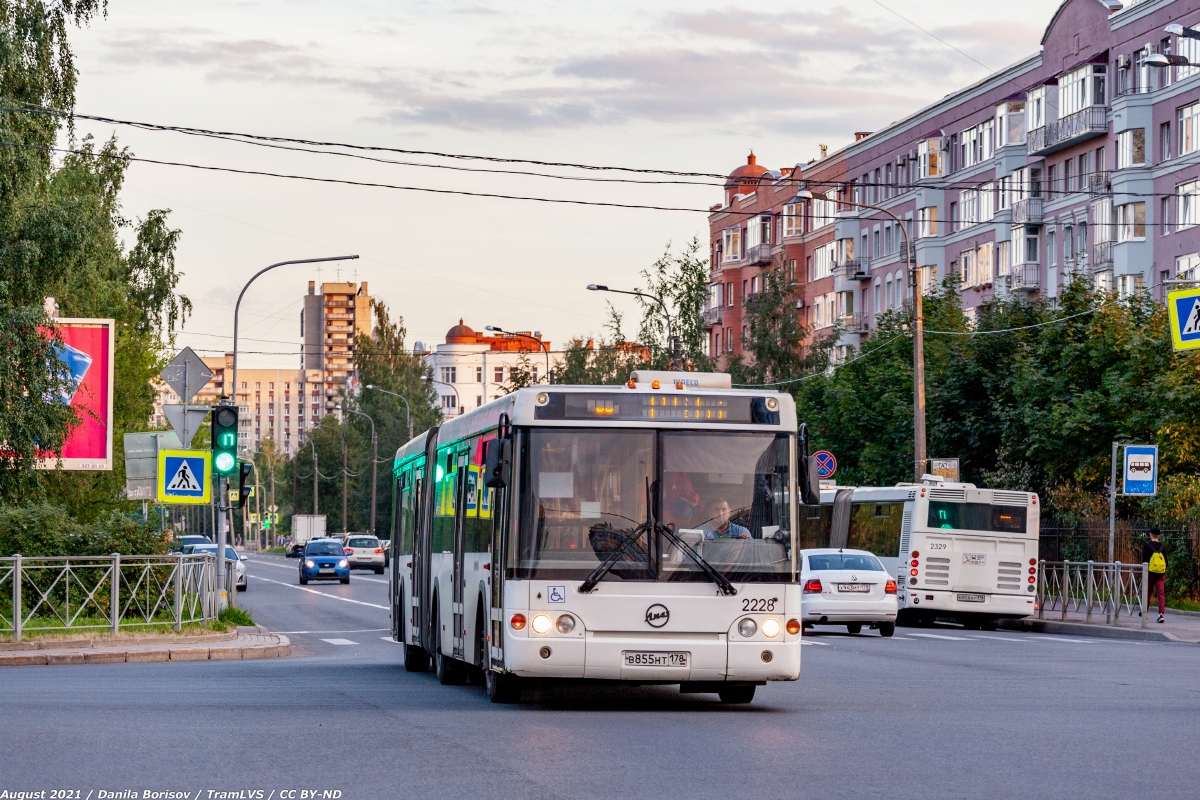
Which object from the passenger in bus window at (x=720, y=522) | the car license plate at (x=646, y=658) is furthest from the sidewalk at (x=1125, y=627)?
the car license plate at (x=646, y=658)

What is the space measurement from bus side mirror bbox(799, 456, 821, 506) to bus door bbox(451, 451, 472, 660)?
3582 mm

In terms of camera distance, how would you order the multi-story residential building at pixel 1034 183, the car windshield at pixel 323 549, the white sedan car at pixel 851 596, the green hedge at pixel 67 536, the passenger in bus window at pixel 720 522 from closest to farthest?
the passenger in bus window at pixel 720 522 → the green hedge at pixel 67 536 → the white sedan car at pixel 851 596 → the multi-story residential building at pixel 1034 183 → the car windshield at pixel 323 549

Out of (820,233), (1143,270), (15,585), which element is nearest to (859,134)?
(820,233)

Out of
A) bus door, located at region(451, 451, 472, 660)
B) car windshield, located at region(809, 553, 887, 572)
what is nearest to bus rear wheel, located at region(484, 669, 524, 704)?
bus door, located at region(451, 451, 472, 660)

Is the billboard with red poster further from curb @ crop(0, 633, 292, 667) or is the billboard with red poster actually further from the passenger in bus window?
the passenger in bus window

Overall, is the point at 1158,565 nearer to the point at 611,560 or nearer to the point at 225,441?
the point at 225,441

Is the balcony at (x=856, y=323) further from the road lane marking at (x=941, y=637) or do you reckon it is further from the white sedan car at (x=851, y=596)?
the white sedan car at (x=851, y=596)

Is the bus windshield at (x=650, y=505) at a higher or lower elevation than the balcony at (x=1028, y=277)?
lower

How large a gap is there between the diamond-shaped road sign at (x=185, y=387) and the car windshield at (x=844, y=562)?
1067cm

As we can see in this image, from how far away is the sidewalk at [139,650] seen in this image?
22.9 meters

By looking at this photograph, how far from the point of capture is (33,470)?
99.5 ft

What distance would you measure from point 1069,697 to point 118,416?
144 feet

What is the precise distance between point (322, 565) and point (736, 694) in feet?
153

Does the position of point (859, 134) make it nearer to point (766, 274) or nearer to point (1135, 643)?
point (766, 274)
